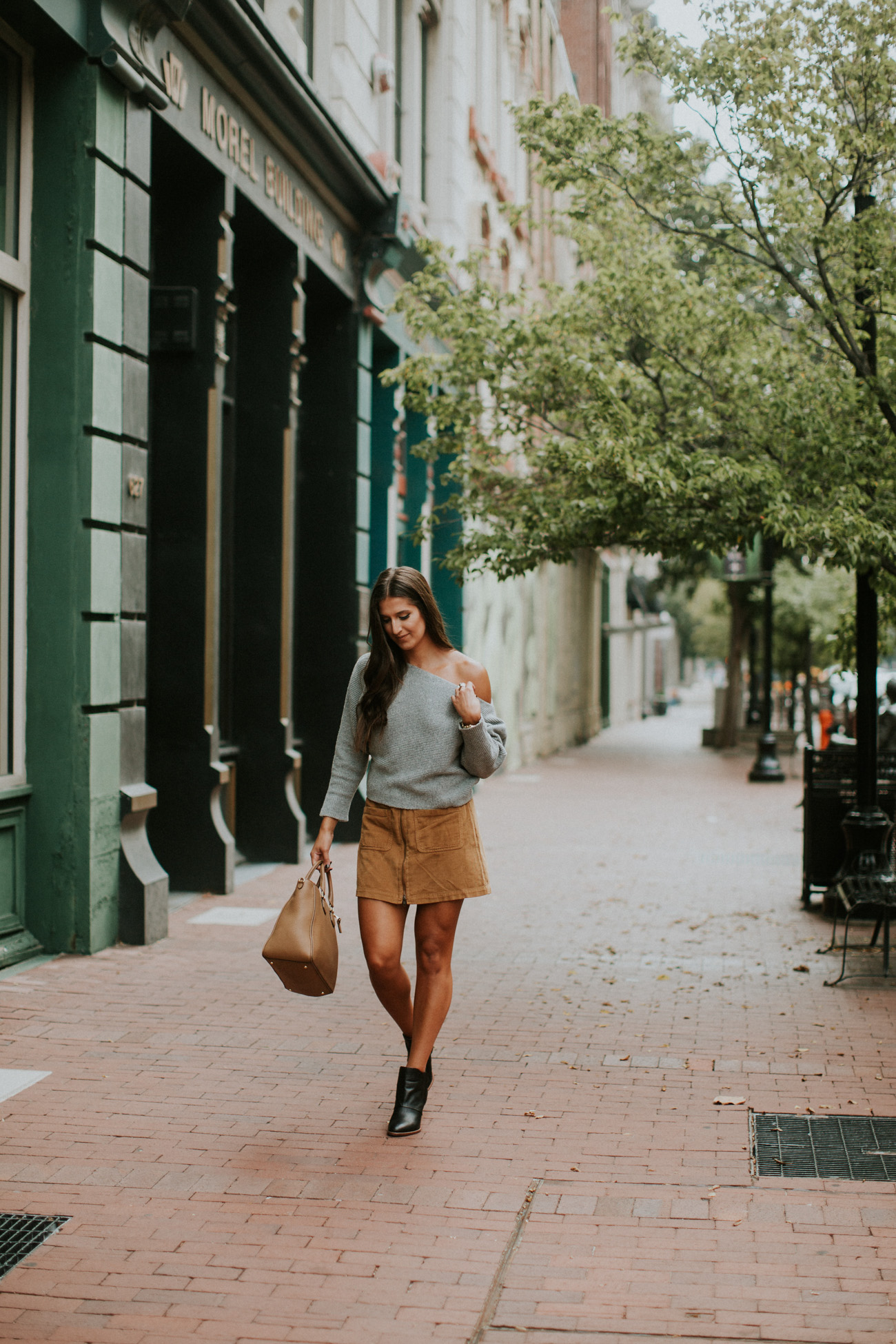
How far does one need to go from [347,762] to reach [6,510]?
3316 millimetres

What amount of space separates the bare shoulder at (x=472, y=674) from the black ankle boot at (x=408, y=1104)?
1.37m

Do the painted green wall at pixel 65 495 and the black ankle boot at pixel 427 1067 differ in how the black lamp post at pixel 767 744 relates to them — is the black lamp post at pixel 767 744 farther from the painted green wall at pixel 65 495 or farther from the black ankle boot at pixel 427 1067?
the black ankle boot at pixel 427 1067

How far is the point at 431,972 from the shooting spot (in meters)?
4.98

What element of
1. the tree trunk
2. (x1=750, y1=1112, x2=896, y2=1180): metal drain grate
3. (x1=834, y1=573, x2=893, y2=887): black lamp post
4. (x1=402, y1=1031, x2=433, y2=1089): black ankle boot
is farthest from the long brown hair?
the tree trunk

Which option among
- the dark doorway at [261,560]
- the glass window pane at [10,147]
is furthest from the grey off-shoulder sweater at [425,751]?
the dark doorway at [261,560]

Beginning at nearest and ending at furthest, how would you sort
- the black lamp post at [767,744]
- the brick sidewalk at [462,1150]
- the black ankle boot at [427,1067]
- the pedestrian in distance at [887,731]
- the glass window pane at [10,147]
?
the brick sidewalk at [462,1150] < the black ankle boot at [427,1067] < the glass window pane at [10,147] < the pedestrian in distance at [887,731] < the black lamp post at [767,744]

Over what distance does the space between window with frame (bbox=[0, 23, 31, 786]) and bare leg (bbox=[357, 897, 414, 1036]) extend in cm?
322

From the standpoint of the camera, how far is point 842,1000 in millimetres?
7078

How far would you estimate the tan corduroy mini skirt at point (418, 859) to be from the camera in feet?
16.1

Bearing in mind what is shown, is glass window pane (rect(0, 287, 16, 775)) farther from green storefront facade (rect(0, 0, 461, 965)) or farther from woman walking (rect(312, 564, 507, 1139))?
woman walking (rect(312, 564, 507, 1139))

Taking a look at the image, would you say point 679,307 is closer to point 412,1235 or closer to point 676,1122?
point 676,1122

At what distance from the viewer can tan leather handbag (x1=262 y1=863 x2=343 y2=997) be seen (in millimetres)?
4613

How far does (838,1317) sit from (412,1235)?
121cm

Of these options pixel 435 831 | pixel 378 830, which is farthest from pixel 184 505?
pixel 435 831
